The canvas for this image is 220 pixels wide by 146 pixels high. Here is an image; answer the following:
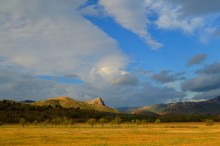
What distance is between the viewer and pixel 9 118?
193000mm

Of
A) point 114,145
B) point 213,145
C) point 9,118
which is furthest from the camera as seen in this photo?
point 9,118

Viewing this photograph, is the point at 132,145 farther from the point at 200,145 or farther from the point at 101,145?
the point at 200,145

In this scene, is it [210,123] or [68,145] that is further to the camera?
[210,123]

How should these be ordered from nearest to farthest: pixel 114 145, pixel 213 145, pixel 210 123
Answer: pixel 213 145
pixel 114 145
pixel 210 123

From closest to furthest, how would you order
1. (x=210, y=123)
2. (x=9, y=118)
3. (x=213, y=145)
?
(x=213, y=145), (x=210, y=123), (x=9, y=118)

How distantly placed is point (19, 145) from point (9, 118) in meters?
144

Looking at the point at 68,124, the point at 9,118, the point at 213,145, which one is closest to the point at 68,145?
the point at 213,145

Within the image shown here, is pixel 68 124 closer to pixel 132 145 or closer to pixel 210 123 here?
pixel 210 123

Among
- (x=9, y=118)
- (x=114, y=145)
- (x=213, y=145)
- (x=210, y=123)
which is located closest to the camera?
(x=213, y=145)

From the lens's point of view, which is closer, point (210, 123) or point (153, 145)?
point (153, 145)

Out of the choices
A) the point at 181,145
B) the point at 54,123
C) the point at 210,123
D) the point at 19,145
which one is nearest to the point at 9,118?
the point at 54,123

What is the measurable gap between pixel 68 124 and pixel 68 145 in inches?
4851

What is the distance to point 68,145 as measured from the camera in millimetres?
56156

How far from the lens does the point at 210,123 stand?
17450 centimetres
